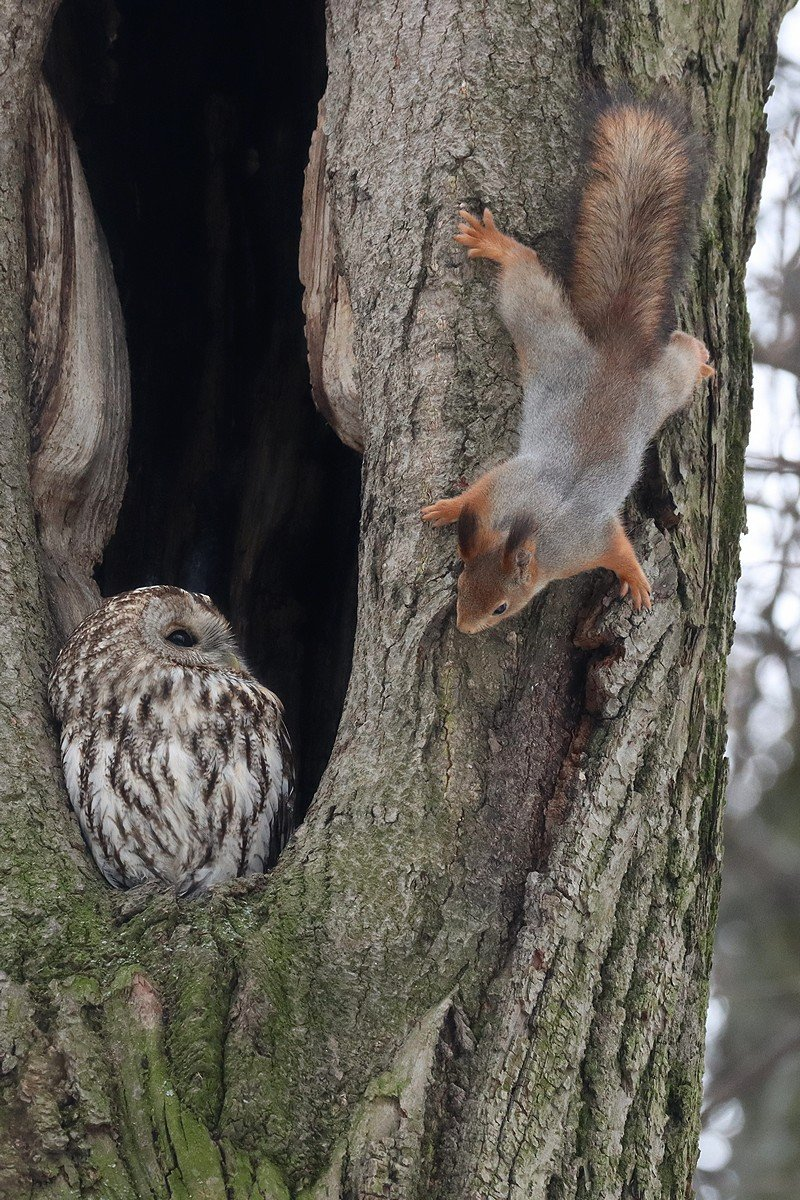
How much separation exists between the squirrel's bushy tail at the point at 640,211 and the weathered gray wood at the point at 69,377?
146cm

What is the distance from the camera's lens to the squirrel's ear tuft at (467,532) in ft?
9.18

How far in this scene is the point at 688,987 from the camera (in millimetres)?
2557

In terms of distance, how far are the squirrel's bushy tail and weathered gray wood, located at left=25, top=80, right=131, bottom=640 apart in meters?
1.46

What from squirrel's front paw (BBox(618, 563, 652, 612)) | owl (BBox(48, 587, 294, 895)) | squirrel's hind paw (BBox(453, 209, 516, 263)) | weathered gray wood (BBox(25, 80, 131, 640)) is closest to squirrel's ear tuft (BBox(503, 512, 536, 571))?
squirrel's front paw (BBox(618, 563, 652, 612))

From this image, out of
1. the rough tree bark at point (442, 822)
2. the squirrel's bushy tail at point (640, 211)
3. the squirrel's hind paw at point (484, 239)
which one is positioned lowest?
the rough tree bark at point (442, 822)

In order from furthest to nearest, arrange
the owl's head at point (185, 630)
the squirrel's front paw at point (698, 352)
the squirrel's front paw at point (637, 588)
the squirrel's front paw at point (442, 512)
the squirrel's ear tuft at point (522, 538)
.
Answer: the owl's head at point (185, 630) < the squirrel's ear tuft at point (522, 538) < the squirrel's front paw at point (698, 352) < the squirrel's front paw at point (442, 512) < the squirrel's front paw at point (637, 588)

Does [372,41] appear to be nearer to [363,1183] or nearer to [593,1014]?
[593,1014]

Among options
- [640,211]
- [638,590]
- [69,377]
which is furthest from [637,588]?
[69,377]

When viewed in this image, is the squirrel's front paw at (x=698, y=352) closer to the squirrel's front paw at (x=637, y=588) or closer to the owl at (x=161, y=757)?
the squirrel's front paw at (x=637, y=588)

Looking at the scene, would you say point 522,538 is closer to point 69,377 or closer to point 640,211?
point 640,211

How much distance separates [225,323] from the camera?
460 centimetres

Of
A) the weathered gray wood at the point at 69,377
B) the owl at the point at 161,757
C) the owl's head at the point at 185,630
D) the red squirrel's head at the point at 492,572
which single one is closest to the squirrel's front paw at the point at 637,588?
the red squirrel's head at the point at 492,572

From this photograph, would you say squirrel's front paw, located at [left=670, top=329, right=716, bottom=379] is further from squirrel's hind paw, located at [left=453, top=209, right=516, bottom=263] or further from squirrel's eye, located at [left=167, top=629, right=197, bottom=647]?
squirrel's eye, located at [left=167, top=629, right=197, bottom=647]

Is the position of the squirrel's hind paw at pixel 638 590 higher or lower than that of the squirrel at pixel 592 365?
lower
